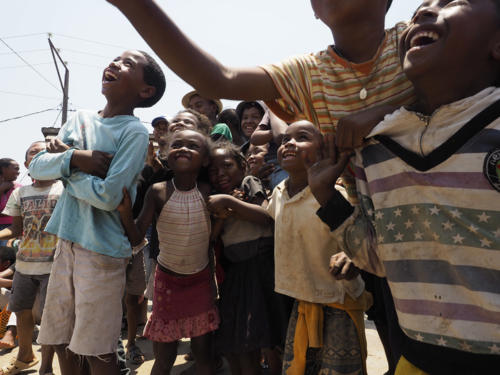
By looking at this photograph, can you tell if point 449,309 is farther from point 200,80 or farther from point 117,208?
point 117,208

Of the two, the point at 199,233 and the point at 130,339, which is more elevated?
the point at 199,233

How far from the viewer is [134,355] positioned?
3.43 m

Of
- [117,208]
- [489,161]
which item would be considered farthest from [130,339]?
[489,161]

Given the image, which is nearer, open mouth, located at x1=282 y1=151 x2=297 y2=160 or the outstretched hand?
open mouth, located at x1=282 y1=151 x2=297 y2=160

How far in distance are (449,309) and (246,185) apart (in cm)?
191

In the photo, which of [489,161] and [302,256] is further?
[302,256]

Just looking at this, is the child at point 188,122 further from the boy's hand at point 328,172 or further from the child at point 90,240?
the boy's hand at point 328,172

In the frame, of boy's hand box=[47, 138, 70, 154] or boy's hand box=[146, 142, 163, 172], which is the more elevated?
boy's hand box=[47, 138, 70, 154]

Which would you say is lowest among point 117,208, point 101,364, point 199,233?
point 101,364

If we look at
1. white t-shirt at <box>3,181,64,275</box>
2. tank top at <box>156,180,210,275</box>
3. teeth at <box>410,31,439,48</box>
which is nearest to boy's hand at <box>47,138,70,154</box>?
tank top at <box>156,180,210,275</box>

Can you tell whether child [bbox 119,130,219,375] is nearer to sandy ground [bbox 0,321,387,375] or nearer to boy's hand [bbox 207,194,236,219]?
boy's hand [bbox 207,194,236,219]

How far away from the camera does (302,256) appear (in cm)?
213

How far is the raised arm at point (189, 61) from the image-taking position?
954 millimetres

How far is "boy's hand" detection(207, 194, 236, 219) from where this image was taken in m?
2.51
